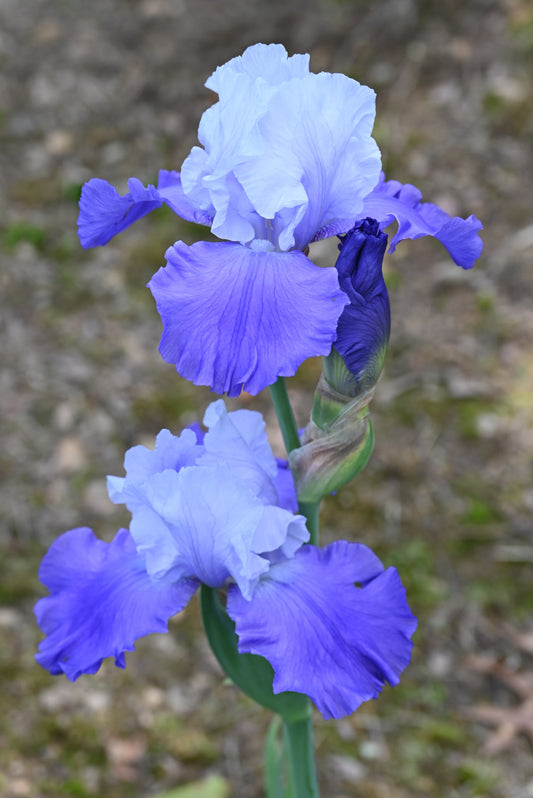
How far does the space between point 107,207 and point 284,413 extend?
14.4 inches

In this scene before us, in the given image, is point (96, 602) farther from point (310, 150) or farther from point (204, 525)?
point (310, 150)

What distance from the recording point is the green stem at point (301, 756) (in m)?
1.26

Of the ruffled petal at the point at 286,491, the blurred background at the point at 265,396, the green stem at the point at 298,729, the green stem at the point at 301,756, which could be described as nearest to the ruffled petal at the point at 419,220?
the green stem at the point at 298,729

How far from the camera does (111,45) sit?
4.03 m

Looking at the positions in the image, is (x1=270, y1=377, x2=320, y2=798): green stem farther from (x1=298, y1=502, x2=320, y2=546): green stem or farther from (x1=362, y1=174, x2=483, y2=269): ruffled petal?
(x1=362, y1=174, x2=483, y2=269): ruffled petal

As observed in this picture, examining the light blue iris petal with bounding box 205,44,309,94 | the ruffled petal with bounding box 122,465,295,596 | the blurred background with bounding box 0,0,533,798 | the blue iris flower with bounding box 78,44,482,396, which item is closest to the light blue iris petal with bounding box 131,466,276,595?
the ruffled petal with bounding box 122,465,295,596

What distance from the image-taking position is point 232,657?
1145 mm

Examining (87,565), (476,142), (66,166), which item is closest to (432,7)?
(476,142)

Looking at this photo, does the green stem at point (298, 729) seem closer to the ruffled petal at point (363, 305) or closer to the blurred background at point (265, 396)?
the ruffled petal at point (363, 305)

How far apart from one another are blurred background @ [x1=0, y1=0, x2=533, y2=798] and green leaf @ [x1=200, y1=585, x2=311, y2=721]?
0.84 m

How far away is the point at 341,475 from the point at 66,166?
9.57ft

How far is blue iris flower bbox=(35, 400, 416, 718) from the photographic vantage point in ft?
3.24

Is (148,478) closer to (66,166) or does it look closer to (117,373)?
(117,373)

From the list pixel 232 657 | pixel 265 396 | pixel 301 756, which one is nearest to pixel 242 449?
pixel 232 657
